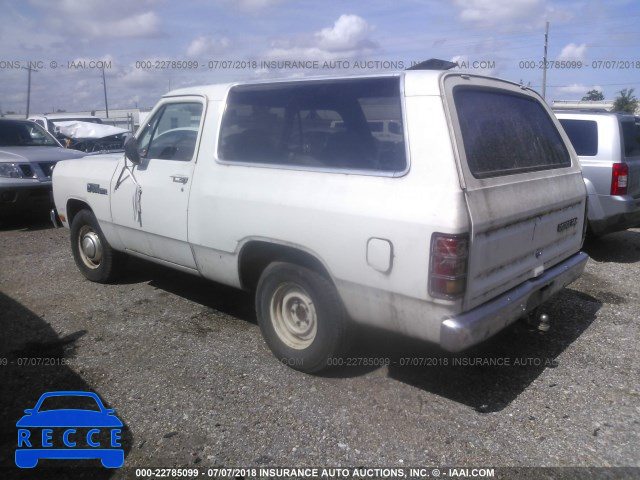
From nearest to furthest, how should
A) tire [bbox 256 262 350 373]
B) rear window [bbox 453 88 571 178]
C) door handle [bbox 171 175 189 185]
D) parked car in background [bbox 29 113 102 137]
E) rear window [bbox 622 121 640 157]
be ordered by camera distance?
rear window [bbox 453 88 571 178] → tire [bbox 256 262 350 373] → door handle [bbox 171 175 189 185] → rear window [bbox 622 121 640 157] → parked car in background [bbox 29 113 102 137]

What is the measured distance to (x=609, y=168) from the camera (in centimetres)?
646

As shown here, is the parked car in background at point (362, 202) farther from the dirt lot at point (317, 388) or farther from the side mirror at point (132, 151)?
the dirt lot at point (317, 388)

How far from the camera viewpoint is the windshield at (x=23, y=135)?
9688 mm

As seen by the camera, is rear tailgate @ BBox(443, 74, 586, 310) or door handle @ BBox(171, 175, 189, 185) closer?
rear tailgate @ BBox(443, 74, 586, 310)

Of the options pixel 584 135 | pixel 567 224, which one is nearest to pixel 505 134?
pixel 567 224

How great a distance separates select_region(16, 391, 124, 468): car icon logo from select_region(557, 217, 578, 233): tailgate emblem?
3158 mm

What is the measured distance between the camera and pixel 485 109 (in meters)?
3.48

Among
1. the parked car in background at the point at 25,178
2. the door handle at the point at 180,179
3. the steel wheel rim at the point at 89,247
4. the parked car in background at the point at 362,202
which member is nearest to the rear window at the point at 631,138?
the parked car in background at the point at 362,202

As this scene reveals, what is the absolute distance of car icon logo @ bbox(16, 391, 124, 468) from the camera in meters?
2.96

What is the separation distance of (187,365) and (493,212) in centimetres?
238

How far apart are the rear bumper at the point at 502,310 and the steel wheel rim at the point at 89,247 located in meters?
4.01

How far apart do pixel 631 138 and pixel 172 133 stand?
5529 mm

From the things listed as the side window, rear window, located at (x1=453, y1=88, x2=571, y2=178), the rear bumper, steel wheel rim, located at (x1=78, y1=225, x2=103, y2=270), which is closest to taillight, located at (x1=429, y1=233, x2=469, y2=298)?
the rear bumper

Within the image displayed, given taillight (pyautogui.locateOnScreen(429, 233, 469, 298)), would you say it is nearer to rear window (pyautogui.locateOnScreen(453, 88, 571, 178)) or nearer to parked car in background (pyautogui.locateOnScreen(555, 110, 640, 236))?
rear window (pyautogui.locateOnScreen(453, 88, 571, 178))
